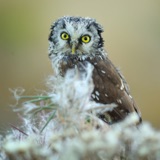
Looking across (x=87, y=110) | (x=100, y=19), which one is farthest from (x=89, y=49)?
(x=100, y=19)

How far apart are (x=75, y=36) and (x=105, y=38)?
6.16 meters

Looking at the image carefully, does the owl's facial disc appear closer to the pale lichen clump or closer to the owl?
the owl

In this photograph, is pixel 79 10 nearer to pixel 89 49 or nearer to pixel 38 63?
pixel 38 63

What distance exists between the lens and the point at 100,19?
447 inches

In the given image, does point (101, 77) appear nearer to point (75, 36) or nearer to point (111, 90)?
point (111, 90)

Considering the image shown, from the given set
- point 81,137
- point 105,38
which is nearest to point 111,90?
point 81,137

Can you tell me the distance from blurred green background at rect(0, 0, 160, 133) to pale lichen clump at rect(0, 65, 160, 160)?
659cm

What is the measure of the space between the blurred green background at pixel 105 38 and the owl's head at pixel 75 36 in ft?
14.2

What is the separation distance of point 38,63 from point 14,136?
24.9 ft

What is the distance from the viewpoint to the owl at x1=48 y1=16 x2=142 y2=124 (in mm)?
4488

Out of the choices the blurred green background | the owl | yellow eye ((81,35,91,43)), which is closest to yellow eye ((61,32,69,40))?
the owl

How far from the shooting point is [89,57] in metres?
4.87

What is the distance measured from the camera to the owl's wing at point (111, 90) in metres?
4.41

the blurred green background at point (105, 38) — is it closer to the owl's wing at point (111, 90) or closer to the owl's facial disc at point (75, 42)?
the owl's facial disc at point (75, 42)
